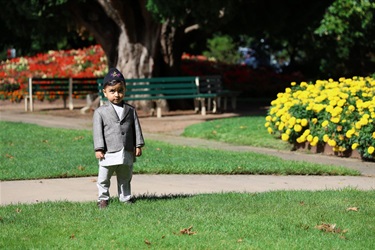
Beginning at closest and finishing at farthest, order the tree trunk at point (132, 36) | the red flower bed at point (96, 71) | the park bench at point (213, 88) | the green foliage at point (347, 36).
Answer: the green foliage at point (347, 36), the tree trunk at point (132, 36), the park bench at point (213, 88), the red flower bed at point (96, 71)

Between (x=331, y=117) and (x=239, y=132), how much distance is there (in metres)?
3.05

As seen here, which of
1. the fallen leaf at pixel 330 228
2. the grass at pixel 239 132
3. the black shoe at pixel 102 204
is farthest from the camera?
the grass at pixel 239 132

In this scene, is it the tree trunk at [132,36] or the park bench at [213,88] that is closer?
the tree trunk at [132,36]

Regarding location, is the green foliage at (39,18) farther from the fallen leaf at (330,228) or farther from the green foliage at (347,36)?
the fallen leaf at (330,228)

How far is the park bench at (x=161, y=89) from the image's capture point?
22.1m

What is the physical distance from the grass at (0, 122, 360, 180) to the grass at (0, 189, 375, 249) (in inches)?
91.5

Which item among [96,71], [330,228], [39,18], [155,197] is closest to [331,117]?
[155,197]

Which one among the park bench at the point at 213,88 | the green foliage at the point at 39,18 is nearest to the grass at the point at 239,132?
the park bench at the point at 213,88

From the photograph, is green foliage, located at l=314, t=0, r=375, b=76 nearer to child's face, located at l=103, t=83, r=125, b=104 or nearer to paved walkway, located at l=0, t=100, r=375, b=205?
Result: paved walkway, located at l=0, t=100, r=375, b=205

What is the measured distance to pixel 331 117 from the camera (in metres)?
14.0

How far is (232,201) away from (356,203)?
1267mm

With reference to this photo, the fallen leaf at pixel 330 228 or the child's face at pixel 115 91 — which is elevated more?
the child's face at pixel 115 91

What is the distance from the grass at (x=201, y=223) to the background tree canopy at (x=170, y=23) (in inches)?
435

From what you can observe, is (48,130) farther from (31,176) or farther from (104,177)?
(104,177)
